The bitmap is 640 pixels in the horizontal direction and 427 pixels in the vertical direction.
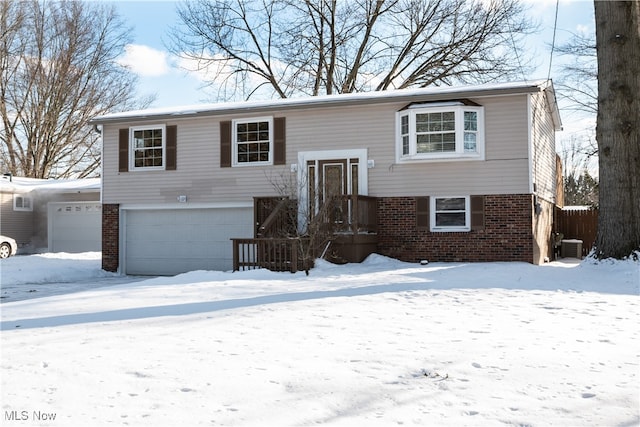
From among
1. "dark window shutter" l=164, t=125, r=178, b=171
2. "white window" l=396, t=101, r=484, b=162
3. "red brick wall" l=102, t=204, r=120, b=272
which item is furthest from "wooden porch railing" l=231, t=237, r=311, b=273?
"red brick wall" l=102, t=204, r=120, b=272

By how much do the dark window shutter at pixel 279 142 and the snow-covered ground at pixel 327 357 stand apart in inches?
276

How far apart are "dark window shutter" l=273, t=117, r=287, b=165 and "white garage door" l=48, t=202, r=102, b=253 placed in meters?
11.7

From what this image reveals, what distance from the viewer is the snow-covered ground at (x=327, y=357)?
421 centimetres

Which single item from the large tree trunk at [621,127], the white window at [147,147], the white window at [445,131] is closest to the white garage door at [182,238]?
the white window at [147,147]

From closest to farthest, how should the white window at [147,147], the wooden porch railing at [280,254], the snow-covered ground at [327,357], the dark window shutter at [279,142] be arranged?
the snow-covered ground at [327,357]
the wooden porch railing at [280,254]
the dark window shutter at [279,142]
the white window at [147,147]

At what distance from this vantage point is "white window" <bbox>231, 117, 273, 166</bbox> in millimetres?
17375

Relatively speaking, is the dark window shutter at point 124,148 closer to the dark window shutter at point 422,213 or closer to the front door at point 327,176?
the front door at point 327,176

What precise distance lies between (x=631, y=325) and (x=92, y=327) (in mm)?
6173

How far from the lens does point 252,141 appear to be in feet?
57.6

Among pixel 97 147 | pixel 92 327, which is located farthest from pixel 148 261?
pixel 97 147

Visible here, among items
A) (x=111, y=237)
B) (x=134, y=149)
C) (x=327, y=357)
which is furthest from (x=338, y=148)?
(x=327, y=357)

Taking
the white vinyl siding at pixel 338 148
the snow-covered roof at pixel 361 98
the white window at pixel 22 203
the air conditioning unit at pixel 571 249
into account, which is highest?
the snow-covered roof at pixel 361 98

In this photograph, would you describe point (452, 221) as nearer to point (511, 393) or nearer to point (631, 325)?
point (631, 325)

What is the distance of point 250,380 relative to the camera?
16.1ft
